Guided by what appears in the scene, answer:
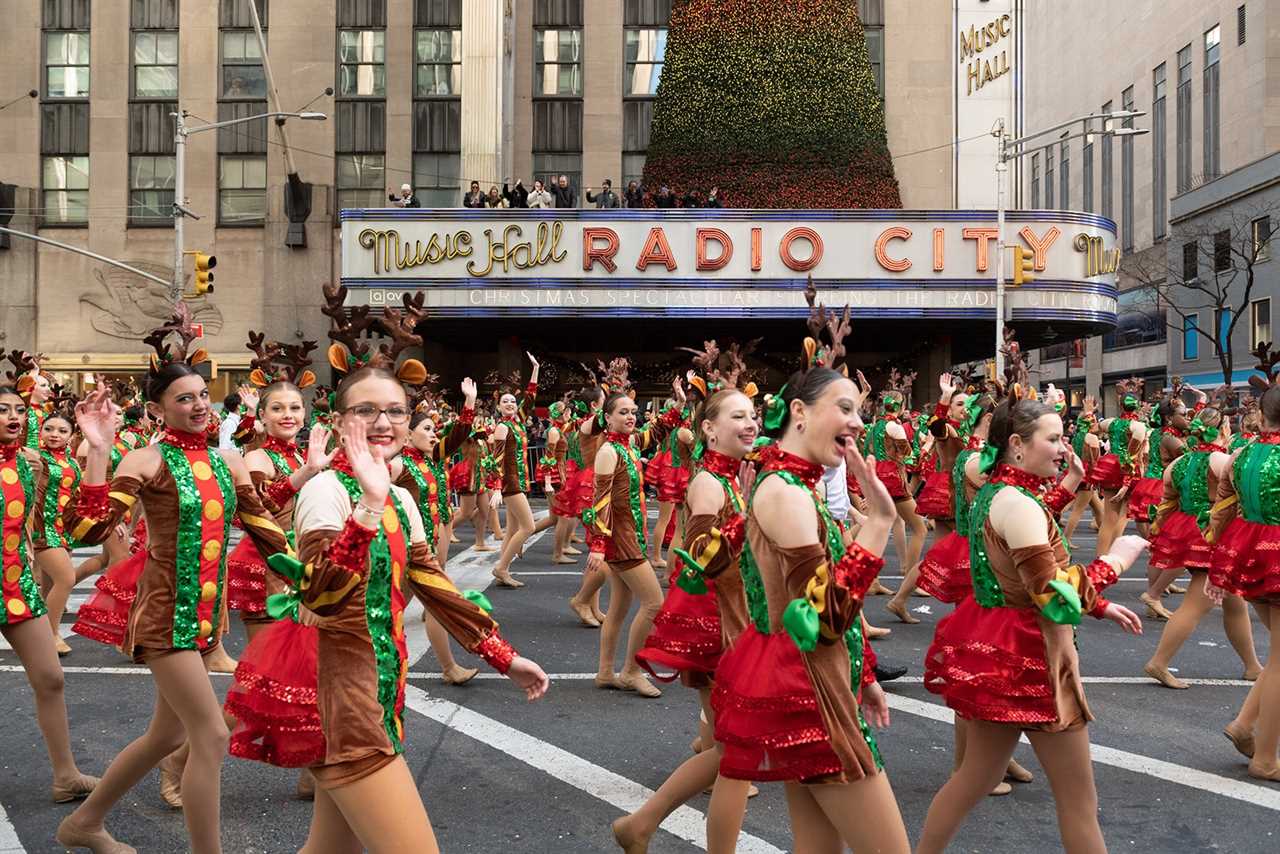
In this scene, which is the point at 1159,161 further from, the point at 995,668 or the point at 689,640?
the point at 995,668

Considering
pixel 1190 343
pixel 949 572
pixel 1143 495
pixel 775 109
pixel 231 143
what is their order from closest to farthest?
pixel 949 572, pixel 1143 495, pixel 775 109, pixel 231 143, pixel 1190 343

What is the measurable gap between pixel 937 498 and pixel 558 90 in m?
29.5

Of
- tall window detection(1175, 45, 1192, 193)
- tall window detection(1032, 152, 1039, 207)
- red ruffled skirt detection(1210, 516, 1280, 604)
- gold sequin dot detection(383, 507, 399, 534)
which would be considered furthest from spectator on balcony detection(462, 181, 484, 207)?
tall window detection(1032, 152, 1039, 207)

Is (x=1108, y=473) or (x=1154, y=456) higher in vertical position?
(x=1154, y=456)

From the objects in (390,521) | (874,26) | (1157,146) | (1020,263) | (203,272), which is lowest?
(390,521)

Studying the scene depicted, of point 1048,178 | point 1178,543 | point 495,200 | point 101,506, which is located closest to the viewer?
point 101,506

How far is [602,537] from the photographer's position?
764 cm

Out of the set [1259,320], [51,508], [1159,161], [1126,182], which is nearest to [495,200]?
[51,508]

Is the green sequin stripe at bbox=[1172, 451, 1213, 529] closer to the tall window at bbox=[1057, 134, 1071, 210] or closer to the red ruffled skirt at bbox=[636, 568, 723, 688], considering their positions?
the red ruffled skirt at bbox=[636, 568, 723, 688]

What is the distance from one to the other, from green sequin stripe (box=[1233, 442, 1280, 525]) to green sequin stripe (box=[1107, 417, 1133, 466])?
8092mm

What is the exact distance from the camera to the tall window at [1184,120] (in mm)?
59031

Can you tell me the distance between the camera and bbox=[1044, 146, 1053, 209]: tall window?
84.1m

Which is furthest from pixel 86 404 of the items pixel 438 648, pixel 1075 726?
pixel 1075 726

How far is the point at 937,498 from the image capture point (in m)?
11.4
